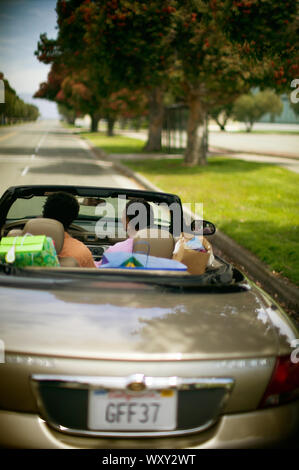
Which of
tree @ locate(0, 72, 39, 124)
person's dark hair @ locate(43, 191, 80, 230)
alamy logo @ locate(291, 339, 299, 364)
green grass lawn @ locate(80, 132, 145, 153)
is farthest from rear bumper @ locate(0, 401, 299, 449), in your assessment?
tree @ locate(0, 72, 39, 124)

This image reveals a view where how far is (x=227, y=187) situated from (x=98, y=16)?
254 inches

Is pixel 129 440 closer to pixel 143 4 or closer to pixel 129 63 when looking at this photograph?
pixel 143 4

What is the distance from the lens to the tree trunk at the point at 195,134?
21.2 m

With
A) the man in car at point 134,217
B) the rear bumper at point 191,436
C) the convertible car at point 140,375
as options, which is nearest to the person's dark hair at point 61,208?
the man in car at point 134,217

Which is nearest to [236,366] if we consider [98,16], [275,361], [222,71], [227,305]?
[275,361]

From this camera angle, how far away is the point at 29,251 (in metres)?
2.67

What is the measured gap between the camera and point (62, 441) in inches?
78.7

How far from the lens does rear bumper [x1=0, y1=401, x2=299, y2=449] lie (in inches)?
78.6

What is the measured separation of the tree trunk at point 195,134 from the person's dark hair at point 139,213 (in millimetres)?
18196

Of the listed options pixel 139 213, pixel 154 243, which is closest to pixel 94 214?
pixel 139 213

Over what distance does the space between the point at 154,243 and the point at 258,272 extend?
4.01 m

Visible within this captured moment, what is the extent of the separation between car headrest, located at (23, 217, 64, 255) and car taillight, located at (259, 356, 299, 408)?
1404 millimetres

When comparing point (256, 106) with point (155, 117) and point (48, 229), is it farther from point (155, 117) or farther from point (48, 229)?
point (48, 229)

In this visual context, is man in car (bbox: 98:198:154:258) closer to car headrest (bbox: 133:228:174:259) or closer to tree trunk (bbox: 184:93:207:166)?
car headrest (bbox: 133:228:174:259)
